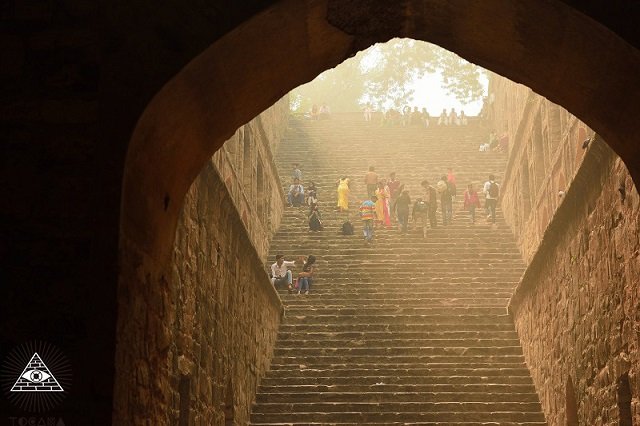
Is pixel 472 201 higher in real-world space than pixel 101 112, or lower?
lower

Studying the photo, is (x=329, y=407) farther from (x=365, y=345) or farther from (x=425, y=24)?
(x=425, y=24)

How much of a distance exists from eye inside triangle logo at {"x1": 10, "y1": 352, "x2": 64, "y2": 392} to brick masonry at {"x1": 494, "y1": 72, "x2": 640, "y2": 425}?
5.51 metres

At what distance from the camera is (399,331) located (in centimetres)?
1962

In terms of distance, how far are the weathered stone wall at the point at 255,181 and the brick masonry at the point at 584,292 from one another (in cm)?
534

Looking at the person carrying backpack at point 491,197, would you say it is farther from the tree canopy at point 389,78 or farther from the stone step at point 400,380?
the tree canopy at point 389,78

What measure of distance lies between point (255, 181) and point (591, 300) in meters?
12.7

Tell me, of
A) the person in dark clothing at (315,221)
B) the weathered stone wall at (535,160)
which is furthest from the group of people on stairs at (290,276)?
the weathered stone wall at (535,160)

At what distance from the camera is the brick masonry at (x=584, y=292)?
9570mm

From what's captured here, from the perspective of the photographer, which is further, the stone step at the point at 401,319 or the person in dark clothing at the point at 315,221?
the person in dark clothing at the point at 315,221

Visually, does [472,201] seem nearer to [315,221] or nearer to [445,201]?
[445,201]

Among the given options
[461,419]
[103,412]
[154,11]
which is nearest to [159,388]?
[103,412]

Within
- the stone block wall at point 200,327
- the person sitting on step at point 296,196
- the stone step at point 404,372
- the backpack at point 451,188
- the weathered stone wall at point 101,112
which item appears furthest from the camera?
the person sitting on step at point 296,196

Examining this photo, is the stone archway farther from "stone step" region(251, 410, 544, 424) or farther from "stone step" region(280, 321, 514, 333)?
"stone step" region(280, 321, 514, 333)

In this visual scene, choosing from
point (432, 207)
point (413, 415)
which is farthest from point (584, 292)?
point (432, 207)
